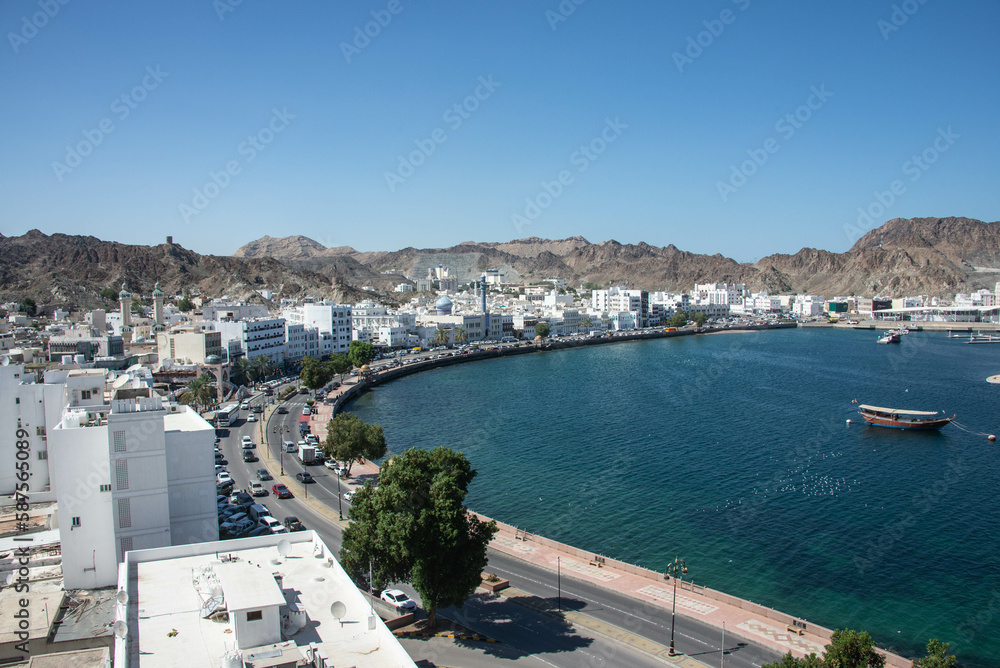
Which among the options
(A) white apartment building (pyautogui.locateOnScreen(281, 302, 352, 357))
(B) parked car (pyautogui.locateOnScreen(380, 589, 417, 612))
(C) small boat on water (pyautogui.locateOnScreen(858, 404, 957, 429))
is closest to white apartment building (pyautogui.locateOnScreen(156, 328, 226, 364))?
(A) white apartment building (pyautogui.locateOnScreen(281, 302, 352, 357))

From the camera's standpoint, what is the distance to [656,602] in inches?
499

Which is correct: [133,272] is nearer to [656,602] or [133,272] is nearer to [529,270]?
[656,602]

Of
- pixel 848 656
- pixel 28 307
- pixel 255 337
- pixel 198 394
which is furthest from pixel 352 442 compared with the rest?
pixel 28 307

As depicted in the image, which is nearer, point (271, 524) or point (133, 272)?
point (271, 524)

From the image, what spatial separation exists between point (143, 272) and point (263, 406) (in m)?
70.8

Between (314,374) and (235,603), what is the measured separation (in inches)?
1152

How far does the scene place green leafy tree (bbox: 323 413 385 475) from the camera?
20.4m

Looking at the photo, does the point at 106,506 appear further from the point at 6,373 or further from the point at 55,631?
the point at 6,373

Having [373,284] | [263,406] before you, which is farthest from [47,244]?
[263,406]

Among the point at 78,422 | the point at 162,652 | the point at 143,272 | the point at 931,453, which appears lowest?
the point at 931,453

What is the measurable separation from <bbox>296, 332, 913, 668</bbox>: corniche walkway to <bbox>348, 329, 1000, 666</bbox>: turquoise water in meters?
1.54

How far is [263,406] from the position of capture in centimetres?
3094

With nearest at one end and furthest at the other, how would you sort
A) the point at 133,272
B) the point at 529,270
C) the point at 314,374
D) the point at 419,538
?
the point at 419,538, the point at 314,374, the point at 133,272, the point at 529,270

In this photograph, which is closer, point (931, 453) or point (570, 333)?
point (931, 453)
